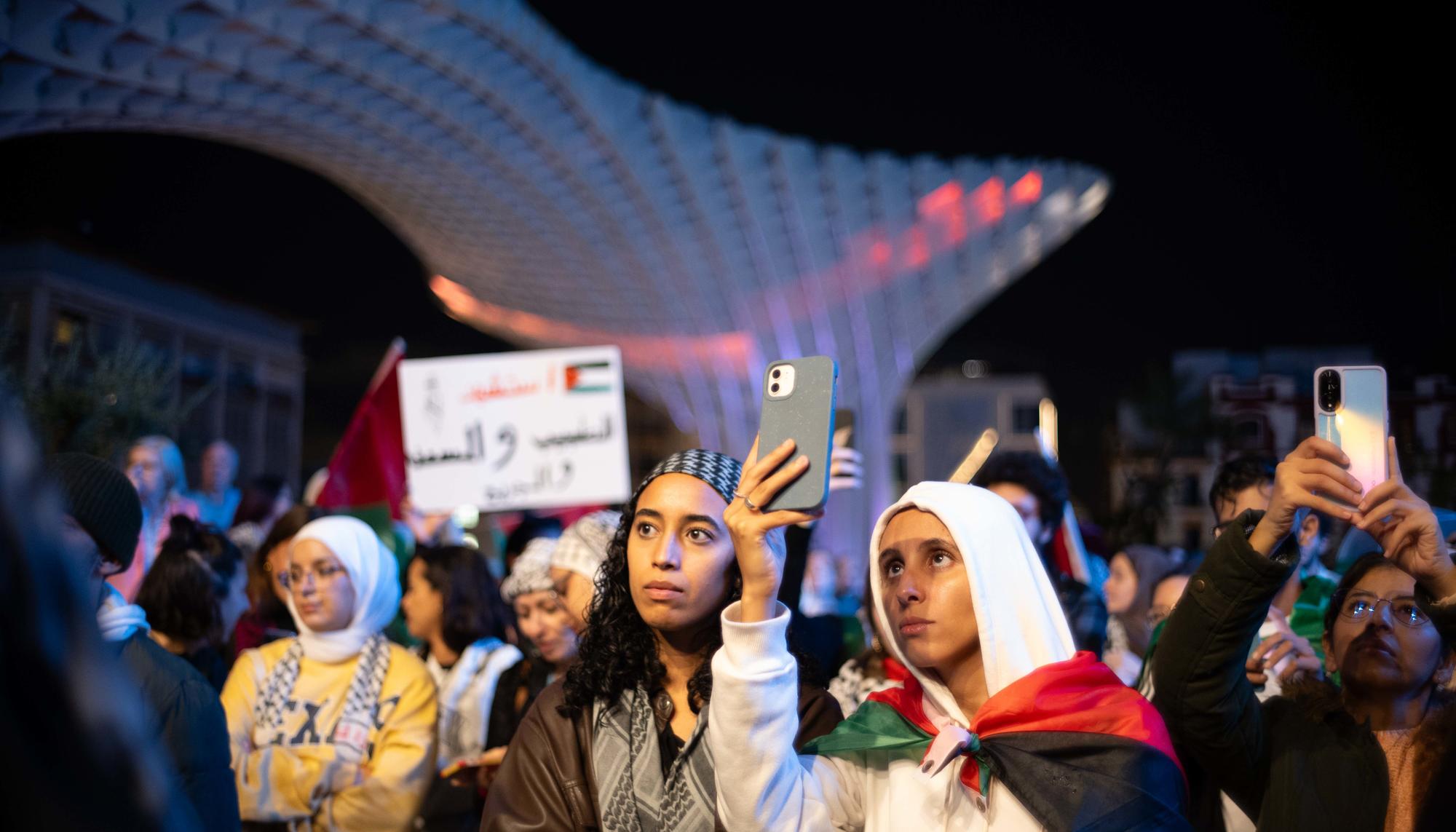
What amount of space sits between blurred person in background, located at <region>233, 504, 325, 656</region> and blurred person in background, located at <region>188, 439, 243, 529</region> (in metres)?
2.55

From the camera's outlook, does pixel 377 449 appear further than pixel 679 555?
Yes

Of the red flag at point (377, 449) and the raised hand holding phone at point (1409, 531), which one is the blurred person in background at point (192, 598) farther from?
the raised hand holding phone at point (1409, 531)

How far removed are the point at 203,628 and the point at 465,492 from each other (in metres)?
2.52

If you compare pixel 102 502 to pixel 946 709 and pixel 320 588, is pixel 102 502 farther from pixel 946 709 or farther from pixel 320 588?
pixel 946 709

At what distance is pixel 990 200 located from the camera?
32.6 m

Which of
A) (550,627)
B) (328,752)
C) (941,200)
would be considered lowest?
(328,752)

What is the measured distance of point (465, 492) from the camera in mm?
6621

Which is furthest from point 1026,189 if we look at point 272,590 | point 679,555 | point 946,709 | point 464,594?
point 946,709

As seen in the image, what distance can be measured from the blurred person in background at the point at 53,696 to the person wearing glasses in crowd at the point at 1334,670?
6.32 ft

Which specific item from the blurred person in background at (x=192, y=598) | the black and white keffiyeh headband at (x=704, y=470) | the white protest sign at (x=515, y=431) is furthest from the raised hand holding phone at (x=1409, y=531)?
the white protest sign at (x=515, y=431)

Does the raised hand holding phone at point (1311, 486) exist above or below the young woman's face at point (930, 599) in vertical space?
above

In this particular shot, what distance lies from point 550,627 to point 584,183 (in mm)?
22863

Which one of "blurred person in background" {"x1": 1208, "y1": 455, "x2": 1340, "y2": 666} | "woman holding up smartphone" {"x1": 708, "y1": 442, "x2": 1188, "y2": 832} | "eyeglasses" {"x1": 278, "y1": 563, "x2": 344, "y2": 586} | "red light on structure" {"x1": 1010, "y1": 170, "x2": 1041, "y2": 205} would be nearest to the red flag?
"eyeglasses" {"x1": 278, "y1": 563, "x2": 344, "y2": 586}

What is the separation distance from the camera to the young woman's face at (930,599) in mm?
2119
